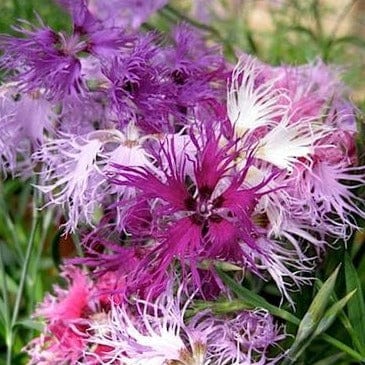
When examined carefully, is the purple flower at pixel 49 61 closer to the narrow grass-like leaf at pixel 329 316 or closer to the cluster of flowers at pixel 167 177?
the cluster of flowers at pixel 167 177

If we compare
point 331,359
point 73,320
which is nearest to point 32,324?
point 73,320

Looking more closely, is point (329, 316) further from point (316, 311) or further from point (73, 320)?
point (73, 320)

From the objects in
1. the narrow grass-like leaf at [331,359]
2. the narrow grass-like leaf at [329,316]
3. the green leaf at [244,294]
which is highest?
the green leaf at [244,294]

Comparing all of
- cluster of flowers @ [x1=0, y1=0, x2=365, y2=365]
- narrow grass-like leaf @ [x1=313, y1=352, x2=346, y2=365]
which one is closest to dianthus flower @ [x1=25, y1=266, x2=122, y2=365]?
cluster of flowers @ [x1=0, y1=0, x2=365, y2=365]

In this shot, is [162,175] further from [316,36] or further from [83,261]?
[316,36]

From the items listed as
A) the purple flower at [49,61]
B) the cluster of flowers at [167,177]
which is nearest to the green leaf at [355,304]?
the cluster of flowers at [167,177]

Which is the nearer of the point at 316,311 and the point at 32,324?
the point at 316,311
